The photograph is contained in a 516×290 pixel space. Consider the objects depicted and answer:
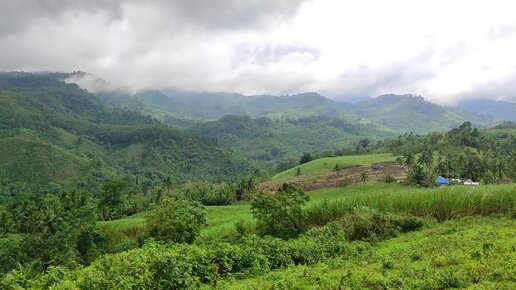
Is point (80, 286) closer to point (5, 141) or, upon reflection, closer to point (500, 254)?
point (500, 254)

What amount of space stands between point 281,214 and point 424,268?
12.6 metres

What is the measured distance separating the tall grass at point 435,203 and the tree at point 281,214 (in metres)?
2.11

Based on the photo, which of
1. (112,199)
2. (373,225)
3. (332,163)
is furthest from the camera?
(332,163)

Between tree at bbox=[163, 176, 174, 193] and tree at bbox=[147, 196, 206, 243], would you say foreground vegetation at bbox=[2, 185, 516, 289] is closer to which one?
tree at bbox=[147, 196, 206, 243]

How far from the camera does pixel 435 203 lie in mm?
24922

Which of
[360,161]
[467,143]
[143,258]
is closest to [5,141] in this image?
[360,161]

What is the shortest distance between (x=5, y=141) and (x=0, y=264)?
5818 inches

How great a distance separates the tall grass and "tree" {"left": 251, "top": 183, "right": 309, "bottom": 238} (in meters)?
2.11

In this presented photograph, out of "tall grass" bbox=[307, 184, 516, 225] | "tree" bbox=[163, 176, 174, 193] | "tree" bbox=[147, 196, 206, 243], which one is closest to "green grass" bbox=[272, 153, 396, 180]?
"tree" bbox=[163, 176, 174, 193]

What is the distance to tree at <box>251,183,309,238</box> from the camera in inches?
1006

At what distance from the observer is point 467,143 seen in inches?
5300

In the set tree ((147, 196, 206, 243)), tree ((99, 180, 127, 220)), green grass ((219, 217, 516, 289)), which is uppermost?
green grass ((219, 217, 516, 289))

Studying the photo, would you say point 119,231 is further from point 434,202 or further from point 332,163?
point 332,163

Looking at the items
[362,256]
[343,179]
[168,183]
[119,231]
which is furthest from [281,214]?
[168,183]
